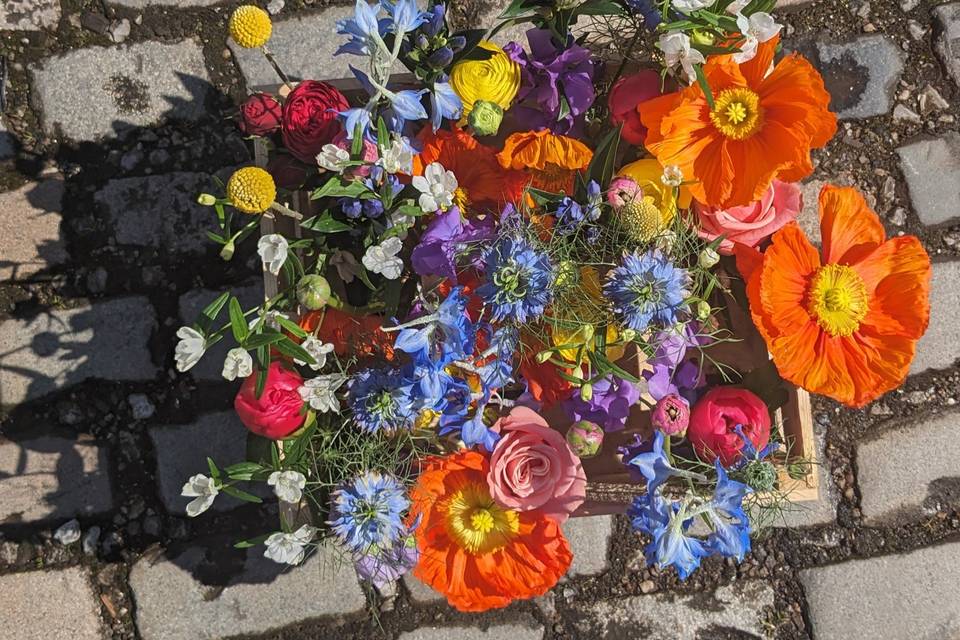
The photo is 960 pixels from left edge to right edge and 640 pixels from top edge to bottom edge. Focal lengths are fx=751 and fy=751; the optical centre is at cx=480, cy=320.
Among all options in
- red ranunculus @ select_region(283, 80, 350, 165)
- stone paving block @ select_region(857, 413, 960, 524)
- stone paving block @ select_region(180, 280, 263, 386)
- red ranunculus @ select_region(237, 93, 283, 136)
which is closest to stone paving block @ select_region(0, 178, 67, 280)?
stone paving block @ select_region(180, 280, 263, 386)

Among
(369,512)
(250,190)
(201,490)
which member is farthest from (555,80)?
(201,490)

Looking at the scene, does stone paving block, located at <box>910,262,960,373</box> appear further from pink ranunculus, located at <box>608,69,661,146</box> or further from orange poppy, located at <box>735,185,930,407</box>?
pink ranunculus, located at <box>608,69,661,146</box>

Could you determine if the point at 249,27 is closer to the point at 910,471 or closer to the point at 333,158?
the point at 333,158

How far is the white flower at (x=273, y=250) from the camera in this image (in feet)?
3.67

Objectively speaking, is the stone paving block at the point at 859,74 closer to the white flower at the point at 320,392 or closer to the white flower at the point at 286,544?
the white flower at the point at 320,392

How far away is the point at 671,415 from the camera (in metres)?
1.27

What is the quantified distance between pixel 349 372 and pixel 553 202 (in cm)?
44

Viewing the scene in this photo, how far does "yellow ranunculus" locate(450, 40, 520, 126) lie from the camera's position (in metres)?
1.17

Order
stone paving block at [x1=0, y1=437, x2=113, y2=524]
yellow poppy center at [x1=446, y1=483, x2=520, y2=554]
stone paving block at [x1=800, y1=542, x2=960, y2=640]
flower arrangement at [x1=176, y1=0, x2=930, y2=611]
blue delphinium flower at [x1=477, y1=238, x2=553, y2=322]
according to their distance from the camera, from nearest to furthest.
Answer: blue delphinium flower at [x1=477, y1=238, x2=553, y2=322] < flower arrangement at [x1=176, y1=0, x2=930, y2=611] < yellow poppy center at [x1=446, y1=483, x2=520, y2=554] < stone paving block at [x1=0, y1=437, x2=113, y2=524] < stone paving block at [x1=800, y1=542, x2=960, y2=640]

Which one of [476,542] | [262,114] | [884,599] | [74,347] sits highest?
[262,114]

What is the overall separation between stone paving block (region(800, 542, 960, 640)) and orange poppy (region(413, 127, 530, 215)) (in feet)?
4.59

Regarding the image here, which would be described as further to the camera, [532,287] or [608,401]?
[608,401]

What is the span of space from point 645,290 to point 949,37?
169 cm

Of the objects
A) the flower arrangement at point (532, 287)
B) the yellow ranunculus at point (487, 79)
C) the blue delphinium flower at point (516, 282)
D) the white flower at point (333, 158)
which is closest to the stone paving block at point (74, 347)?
the flower arrangement at point (532, 287)
